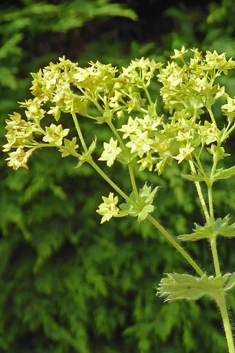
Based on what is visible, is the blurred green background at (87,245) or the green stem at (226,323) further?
the blurred green background at (87,245)

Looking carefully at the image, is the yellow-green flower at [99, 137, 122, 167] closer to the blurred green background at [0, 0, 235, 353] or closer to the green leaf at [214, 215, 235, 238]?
the green leaf at [214, 215, 235, 238]

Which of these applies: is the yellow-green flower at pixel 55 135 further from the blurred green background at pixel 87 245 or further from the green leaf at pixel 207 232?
the blurred green background at pixel 87 245

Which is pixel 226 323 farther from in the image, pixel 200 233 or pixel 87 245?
pixel 87 245

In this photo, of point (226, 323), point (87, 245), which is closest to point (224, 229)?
point (226, 323)

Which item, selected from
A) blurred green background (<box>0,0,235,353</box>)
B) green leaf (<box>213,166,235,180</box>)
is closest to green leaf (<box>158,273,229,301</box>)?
green leaf (<box>213,166,235,180</box>)

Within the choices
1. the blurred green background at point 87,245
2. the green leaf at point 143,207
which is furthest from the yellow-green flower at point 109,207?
the blurred green background at point 87,245
